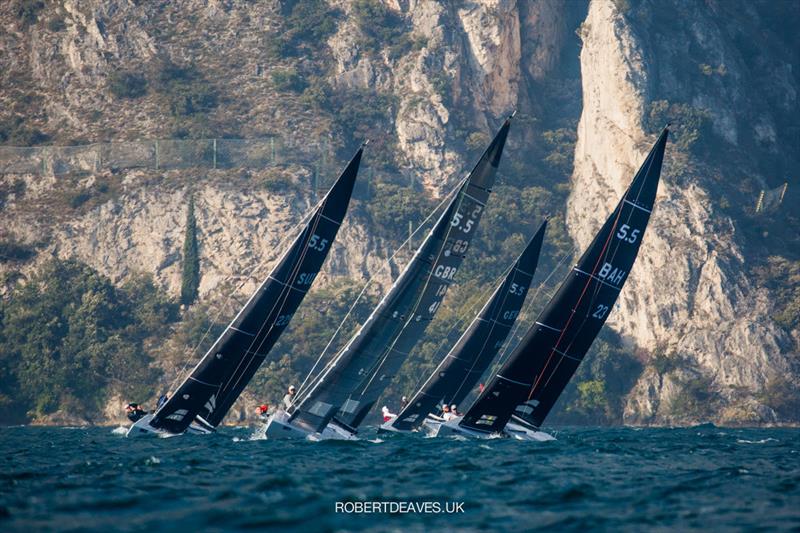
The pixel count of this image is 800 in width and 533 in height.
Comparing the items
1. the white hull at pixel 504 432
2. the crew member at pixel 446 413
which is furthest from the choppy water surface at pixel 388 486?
the crew member at pixel 446 413

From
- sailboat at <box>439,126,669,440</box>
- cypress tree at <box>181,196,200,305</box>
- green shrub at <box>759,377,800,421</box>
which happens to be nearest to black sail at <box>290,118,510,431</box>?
sailboat at <box>439,126,669,440</box>

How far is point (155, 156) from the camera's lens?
81.0m

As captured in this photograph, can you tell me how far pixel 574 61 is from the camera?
102m

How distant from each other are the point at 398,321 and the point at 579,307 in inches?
243

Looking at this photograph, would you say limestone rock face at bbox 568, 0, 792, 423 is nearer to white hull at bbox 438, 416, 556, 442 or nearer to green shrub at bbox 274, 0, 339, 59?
green shrub at bbox 274, 0, 339, 59

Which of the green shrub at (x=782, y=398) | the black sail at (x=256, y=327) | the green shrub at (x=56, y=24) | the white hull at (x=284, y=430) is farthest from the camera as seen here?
the green shrub at (x=56, y=24)

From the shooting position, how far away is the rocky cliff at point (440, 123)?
76250 mm

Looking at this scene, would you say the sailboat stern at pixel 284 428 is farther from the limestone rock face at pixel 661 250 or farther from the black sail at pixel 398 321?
the limestone rock face at pixel 661 250

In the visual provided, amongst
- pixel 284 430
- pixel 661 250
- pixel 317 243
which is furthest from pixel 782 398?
pixel 284 430

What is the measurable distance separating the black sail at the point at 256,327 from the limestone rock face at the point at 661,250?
44.4 metres

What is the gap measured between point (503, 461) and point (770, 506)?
8.17 m

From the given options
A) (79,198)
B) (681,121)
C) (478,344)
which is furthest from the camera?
(681,121)

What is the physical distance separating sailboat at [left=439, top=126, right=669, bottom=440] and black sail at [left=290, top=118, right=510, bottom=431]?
3.87 meters

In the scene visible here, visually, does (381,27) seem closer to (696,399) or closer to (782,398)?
(696,399)
